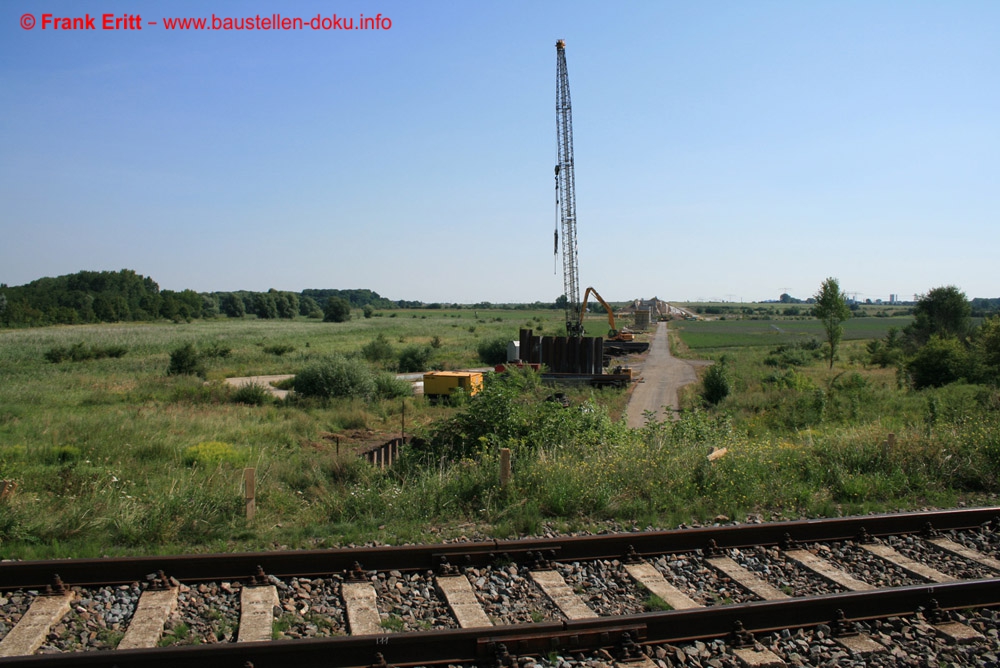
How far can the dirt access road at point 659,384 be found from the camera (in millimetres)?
28403

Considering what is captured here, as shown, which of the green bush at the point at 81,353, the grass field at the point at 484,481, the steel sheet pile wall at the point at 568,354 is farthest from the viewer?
the green bush at the point at 81,353

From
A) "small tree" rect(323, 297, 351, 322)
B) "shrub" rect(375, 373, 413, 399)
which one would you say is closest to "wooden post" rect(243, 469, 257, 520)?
"shrub" rect(375, 373, 413, 399)

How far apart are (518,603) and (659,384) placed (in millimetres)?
37595

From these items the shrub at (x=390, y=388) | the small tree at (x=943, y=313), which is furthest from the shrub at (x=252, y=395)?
the small tree at (x=943, y=313)

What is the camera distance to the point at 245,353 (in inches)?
2386

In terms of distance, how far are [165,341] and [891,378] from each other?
73975mm

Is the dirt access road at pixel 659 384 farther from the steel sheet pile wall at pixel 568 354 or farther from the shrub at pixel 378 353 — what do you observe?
the shrub at pixel 378 353

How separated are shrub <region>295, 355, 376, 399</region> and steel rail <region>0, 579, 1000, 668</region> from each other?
2644 centimetres

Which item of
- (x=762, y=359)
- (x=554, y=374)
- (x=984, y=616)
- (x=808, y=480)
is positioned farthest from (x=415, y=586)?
(x=762, y=359)

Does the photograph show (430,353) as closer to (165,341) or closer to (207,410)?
(207,410)

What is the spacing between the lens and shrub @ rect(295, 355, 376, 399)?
3090 cm

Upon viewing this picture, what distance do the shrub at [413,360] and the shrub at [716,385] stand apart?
22996 mm

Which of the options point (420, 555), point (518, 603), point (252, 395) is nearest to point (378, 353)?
point (252, 395)

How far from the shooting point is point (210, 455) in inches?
537
